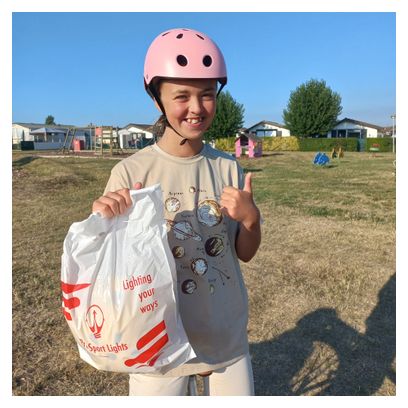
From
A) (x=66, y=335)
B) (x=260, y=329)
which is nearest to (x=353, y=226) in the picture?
(x=260, y=329)

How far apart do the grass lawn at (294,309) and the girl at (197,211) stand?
5.07ft

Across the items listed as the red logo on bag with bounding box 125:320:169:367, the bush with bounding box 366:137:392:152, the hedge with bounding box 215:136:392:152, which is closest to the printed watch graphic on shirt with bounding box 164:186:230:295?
the red logo on bag with bounding box 125:320:169:367

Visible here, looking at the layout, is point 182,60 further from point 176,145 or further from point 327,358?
point 327,358

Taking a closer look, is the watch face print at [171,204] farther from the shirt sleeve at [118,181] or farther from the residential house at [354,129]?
the residential house at [354,129]

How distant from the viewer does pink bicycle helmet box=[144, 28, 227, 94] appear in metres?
1.63

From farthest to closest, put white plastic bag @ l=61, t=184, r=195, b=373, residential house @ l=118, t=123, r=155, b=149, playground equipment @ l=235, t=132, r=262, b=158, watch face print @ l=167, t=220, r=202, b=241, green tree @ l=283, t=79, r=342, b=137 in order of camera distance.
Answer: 1. residential house @ l=118, t=123, r=155, b=149
2. green tree @ l=283, t=79, r=342, b=137
3. playground equipment @ l=235, t=132, r=262, b=158
4. watch face print @ l=167, t=220, r=202, b=241
5. white plastic bag @ l=61, t=184, r=195, b=373

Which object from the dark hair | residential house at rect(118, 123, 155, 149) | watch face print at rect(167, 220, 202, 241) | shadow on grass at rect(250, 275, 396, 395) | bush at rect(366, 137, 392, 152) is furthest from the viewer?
residential house at rect(118, 123, 155, 149)

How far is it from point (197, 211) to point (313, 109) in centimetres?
5312

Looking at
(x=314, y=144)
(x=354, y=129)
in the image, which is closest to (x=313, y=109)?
(x=314, y=144)

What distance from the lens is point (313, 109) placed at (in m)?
51.4

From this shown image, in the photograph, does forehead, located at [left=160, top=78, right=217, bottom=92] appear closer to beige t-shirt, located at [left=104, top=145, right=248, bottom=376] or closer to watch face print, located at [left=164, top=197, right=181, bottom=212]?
beige t-shirt, located at [left=104, top=145, right=248, bottom=376]

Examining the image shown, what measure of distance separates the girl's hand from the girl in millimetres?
87

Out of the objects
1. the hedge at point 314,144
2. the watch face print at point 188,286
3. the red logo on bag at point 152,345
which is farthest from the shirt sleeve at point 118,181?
the hedge at point 314,144

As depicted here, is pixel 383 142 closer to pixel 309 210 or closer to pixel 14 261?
pixel 309 210
